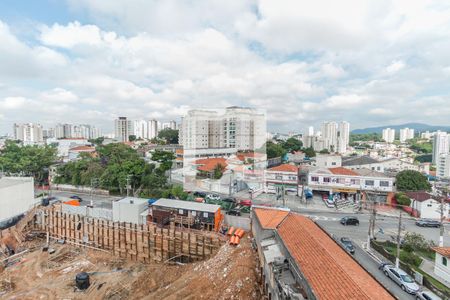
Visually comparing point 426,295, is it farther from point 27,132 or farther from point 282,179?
point 27,132

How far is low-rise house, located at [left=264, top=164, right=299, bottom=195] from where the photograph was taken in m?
36.2

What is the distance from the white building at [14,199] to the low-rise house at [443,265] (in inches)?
1397

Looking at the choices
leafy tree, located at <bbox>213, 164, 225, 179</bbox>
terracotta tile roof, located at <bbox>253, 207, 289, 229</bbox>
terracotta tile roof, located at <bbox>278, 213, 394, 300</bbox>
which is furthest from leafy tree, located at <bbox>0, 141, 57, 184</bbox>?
terracotta tile roof, located at <bbox>278, 213, 394, 300</bbox>

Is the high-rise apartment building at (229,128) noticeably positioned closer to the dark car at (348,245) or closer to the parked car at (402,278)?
the dark car at (348,245)

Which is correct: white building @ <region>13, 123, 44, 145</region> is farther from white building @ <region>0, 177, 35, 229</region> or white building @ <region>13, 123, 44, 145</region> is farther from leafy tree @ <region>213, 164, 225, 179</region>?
leafy tree @ <region>213, 164, 225, 179</region>

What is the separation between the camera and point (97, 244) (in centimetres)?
2095

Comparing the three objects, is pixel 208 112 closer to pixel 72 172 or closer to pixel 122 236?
pixel 72 172

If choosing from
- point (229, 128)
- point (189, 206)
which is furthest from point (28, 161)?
point (229, 128)

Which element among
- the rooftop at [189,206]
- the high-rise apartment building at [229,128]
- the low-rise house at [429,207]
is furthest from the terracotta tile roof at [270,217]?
the high-rise apartment building at [229,128]

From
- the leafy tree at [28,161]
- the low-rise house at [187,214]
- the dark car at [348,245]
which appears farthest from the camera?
the leafy tree at [28,161]

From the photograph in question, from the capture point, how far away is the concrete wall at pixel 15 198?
24062 millimetres

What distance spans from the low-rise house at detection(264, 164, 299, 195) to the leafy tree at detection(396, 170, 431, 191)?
1272 centimetres

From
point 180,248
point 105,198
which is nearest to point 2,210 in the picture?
point 105,198

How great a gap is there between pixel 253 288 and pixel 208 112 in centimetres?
5218
